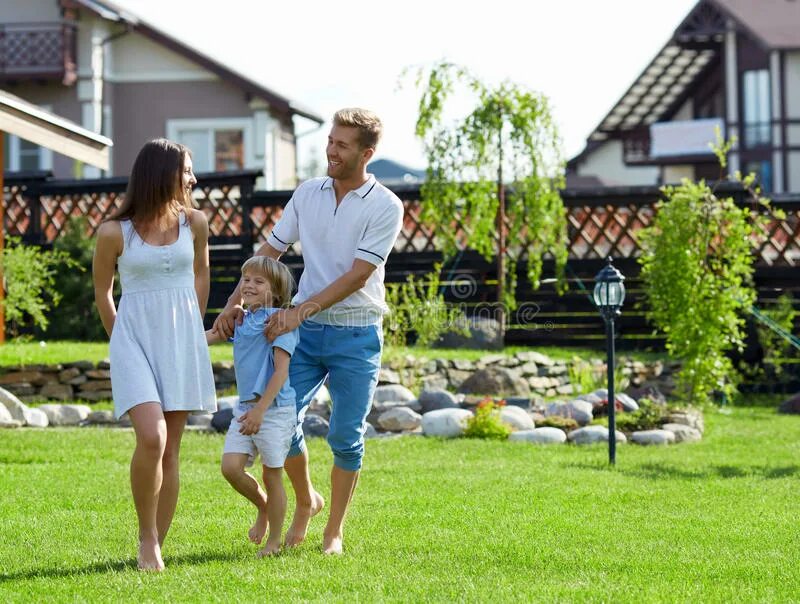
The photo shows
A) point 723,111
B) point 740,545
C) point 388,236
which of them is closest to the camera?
point 388,236

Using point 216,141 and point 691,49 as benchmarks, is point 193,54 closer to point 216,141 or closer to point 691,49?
point 216,141

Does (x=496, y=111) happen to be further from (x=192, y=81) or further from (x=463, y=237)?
(x=192, y=81)

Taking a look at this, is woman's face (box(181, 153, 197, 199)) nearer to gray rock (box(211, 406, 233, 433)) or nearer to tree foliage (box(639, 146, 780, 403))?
gray rock (box(211, 406, 233, 433))

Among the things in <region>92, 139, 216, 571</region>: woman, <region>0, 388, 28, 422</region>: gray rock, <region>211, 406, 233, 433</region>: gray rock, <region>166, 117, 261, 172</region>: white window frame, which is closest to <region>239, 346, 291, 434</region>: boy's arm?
<region>92, 139, 216, 571</region>: woman

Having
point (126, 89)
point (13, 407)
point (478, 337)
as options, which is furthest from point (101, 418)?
point (126, 89)

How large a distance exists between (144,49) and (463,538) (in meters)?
20.4

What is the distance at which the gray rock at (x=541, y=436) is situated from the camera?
8.87 m

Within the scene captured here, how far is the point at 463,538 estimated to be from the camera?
528cm

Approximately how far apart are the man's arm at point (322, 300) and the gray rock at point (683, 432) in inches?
199

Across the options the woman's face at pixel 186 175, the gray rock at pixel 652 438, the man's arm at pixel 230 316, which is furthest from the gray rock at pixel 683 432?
the woman's face at pixel 186 175

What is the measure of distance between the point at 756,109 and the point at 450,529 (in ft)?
96.9

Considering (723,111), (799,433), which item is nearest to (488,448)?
(799,433)

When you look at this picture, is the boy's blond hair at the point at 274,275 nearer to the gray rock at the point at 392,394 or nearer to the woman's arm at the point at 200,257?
the woman's arm at the point at 200,257

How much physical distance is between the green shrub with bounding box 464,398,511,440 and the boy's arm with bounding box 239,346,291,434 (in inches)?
170
